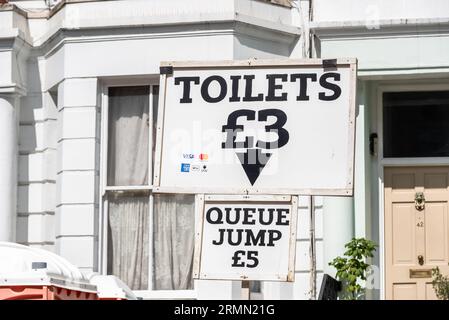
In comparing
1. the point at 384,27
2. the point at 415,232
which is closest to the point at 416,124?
the point at 415,232

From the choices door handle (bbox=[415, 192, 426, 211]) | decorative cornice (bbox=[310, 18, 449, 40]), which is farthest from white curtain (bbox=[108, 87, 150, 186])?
door handle (bbox=[415, 192, 426, 211])

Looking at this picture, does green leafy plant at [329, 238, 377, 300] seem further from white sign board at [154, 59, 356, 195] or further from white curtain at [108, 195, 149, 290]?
white sign board at [154, 59, 356, 195]

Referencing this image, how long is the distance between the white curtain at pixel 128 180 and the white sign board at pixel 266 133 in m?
4.95

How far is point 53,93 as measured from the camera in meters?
12.2

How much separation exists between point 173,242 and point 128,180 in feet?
2.66

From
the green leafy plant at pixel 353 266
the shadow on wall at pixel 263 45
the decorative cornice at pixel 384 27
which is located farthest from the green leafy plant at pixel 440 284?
the shadow on wall at pixel 263 45

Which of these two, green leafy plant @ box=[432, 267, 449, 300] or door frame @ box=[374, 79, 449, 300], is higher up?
door frame @ box=[374, 79, 449, 300]

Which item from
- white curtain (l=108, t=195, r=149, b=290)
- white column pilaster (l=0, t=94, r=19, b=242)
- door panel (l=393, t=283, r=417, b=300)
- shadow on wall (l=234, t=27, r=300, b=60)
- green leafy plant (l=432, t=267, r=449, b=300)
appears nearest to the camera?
green leafy plant (l=432, t=267, r=449, b=300)

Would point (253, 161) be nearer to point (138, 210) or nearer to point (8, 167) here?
point (138, 210)

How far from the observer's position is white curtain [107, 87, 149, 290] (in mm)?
11531

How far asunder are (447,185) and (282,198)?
5472 mm

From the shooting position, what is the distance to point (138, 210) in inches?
457

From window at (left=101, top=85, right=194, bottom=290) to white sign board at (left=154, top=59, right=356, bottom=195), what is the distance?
484cm
